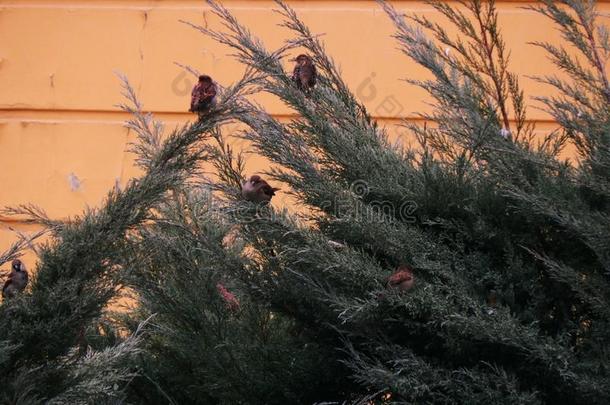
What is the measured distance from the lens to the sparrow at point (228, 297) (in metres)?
2.92

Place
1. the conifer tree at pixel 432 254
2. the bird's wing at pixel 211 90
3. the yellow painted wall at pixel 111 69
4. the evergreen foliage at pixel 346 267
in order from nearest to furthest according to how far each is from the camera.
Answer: the evergreen foliage at pixel 346 267, the conifer tree at pixel 432 254, the bird's wing at pixel 211 90, the yellow painted wall at pixel 111 69

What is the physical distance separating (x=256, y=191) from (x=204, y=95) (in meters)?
0.44

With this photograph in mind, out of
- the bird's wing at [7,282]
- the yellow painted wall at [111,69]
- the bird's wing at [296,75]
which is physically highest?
the yellow painted wall at [111,69]

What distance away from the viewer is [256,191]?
292 centimetres

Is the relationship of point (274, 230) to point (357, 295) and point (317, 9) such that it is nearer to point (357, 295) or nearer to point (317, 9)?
point (357, 295)

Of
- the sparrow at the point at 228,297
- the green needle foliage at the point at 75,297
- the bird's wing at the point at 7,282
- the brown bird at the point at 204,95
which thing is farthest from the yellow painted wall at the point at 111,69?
the green needle foliage at the point at 75,297

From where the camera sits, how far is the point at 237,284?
9.12 feet

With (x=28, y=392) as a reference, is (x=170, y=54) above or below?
above

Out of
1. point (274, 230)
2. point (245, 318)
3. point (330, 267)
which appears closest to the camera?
point (330, 267)

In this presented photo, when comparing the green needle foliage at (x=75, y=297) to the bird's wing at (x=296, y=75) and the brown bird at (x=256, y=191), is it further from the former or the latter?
the bird's wing at (x=296, y=75)

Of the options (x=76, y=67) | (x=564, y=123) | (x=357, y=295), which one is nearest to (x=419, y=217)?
(x=357, y=295)

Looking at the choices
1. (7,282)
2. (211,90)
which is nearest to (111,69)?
(211,90)

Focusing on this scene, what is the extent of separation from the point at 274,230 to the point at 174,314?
0.44 meters

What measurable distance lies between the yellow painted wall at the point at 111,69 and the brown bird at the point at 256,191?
2035mm
